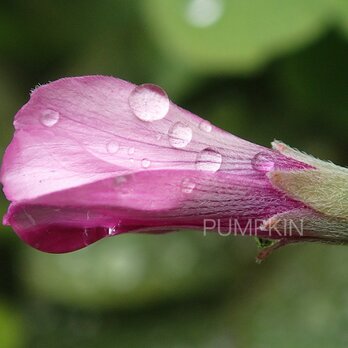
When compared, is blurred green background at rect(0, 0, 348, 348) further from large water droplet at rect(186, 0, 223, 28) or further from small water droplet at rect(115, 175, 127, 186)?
small water droplet at rect(115, 175, 127, 186)

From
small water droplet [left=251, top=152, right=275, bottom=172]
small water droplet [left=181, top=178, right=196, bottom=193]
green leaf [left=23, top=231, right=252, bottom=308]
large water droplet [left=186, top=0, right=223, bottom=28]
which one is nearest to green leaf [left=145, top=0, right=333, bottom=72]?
A: large water droplet [left=186, top=0, right=223, bottom=28]

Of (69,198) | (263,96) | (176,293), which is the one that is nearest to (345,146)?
(263,96)

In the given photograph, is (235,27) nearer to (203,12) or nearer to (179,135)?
(203,12)

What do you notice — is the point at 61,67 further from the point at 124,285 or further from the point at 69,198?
the point at 69,198

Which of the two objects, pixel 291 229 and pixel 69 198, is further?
→ pixel 291 229

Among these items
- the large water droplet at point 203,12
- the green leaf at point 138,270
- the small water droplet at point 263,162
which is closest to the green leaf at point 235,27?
the large water droplet at point 203,12
